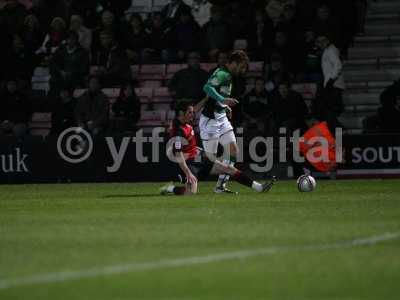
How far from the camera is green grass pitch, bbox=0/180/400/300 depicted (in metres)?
8.48

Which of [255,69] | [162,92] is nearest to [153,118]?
[162,92]

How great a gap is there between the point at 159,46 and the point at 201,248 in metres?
16.9

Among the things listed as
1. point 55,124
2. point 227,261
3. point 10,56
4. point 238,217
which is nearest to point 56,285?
point 227,261

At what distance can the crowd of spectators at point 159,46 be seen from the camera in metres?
25.3

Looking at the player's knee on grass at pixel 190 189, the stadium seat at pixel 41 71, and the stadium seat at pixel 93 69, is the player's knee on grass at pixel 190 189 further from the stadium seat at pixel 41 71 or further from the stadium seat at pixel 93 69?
the stadium seat at pixel 41 71

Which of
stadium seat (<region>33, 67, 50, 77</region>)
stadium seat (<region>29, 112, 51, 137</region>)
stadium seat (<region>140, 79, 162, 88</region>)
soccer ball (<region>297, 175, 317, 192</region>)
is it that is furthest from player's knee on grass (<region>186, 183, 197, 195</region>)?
stadium seat (<region>33, 67, 50, 77</region>)

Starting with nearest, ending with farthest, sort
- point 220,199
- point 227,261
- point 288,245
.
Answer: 1. point 227,261
2. point 288,245
3. point 220,199

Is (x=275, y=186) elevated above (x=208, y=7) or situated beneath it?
situated beneath

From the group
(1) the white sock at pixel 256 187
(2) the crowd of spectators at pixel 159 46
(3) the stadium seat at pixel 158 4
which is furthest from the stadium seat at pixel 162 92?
(1) the white sock at pixel 256 187

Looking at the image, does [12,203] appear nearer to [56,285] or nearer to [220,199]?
[220,199]

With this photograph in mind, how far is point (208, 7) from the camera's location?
93.6ft

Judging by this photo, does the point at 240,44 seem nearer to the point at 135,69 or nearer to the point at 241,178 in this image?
the point at 135,69

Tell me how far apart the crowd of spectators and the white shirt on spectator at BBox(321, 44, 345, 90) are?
72 mm

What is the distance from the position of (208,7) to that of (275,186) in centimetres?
874
